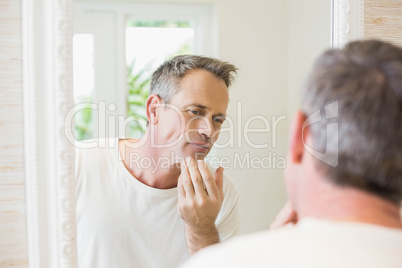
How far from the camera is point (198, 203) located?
880 millimetres

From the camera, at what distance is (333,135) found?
465mm

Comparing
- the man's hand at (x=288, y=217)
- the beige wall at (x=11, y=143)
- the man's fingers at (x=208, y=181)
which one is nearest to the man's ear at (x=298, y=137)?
the man's hand at (x=288, y=217)

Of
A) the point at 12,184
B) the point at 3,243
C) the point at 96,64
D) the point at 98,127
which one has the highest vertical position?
the point at 96,64

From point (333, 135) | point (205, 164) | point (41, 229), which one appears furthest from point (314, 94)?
point (41, 229)

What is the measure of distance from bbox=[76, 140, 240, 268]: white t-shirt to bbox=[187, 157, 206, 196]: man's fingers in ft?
0.18

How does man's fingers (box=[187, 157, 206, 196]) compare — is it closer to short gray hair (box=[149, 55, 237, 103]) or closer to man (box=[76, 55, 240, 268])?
man (box=[76, 55, 240, 268])

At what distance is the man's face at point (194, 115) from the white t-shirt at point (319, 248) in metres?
0.47

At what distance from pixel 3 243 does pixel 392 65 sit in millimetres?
734

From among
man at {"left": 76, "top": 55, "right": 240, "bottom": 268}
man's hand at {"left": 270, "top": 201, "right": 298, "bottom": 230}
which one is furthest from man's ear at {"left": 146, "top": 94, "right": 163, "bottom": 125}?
man's hand at {"left": 270, "top": 201, "right": 298, "bottom": 230}

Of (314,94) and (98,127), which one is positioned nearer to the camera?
(314,94)

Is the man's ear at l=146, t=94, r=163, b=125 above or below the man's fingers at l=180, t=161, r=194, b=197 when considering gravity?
above

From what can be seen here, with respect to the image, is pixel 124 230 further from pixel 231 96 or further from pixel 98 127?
pixel 231 96

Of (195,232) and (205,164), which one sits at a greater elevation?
(205,164)

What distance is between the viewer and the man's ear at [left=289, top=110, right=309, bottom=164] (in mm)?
497
